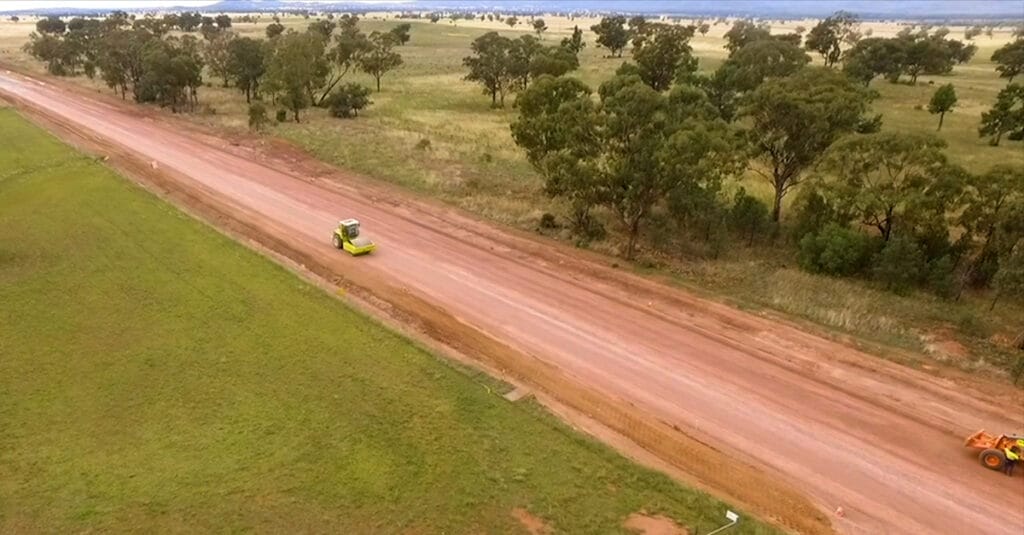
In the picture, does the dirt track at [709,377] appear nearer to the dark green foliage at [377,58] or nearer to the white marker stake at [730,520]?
the white marker stake at [730,520]

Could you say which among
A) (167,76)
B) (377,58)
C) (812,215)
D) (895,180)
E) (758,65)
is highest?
(758,65)

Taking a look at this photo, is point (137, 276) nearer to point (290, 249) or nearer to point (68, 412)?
point (290, 249)

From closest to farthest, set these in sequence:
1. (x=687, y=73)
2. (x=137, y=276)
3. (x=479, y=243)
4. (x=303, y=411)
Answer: (x=303, y=411) → (x=137, y=276) → (x=479, y=243) → (x=687, y=73)

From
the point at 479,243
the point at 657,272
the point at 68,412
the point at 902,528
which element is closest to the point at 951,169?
the point at 657,272

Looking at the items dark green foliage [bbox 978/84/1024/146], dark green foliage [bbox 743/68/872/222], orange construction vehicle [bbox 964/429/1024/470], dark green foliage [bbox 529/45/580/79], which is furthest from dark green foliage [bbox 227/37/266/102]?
orange construction vehicle [bbox 964/429/1024/470]

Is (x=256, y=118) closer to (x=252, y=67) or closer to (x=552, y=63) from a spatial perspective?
(x=252, y=67)

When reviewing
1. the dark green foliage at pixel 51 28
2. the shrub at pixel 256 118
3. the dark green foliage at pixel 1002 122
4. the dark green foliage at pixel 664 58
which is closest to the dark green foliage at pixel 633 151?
the shrub at pixel 256 118

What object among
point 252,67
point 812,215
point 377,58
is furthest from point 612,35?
point 812,215
